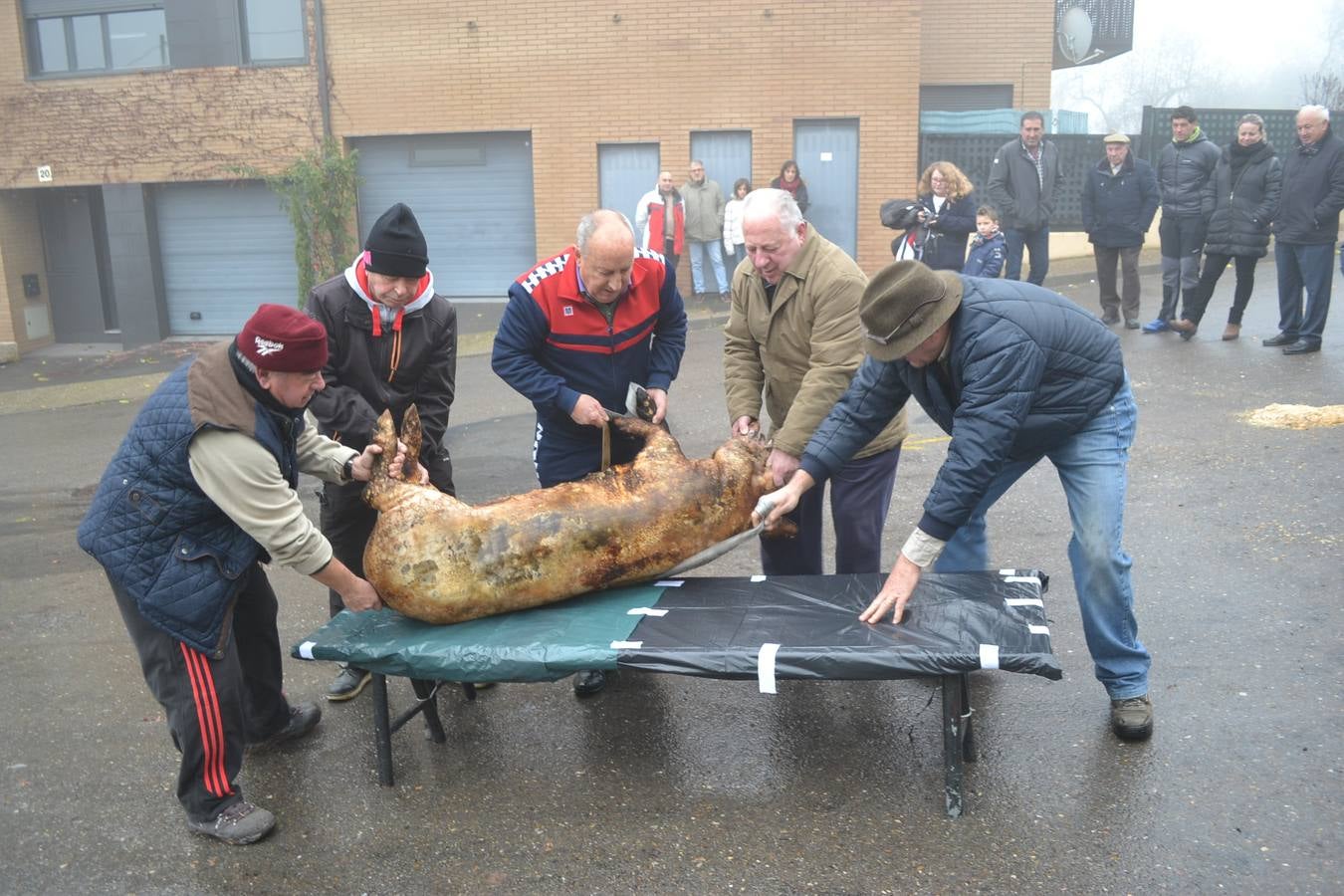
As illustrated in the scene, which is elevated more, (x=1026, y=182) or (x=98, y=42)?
(x=98, y=42)

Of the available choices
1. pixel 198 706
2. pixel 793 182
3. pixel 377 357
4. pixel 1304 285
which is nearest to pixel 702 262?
pixel 793 182

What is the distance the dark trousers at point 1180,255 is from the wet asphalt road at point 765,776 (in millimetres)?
5696

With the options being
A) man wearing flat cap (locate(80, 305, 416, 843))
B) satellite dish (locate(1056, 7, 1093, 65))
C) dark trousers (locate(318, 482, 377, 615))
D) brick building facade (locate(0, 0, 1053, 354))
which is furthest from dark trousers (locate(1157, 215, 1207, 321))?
satellite dish (locate(1056, 7, 1093, 65))

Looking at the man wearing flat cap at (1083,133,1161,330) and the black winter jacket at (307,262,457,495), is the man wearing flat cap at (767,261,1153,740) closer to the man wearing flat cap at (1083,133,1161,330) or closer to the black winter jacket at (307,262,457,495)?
the black winter jacket at (307,262,457,495)

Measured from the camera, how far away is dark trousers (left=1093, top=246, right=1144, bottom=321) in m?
11.2

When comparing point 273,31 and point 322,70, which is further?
point 273,31

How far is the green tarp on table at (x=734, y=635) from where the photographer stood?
132 inches

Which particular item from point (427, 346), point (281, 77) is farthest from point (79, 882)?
point (281, 77)

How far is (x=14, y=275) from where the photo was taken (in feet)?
54.2

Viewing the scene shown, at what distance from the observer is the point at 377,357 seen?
4508mm

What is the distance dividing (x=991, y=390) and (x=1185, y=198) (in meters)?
8.39

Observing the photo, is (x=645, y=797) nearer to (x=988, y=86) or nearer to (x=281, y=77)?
(x=281, y=77)

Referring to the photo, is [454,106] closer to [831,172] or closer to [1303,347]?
[831,172]

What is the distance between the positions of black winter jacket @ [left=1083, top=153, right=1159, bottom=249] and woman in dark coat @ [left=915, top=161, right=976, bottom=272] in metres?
1.76
